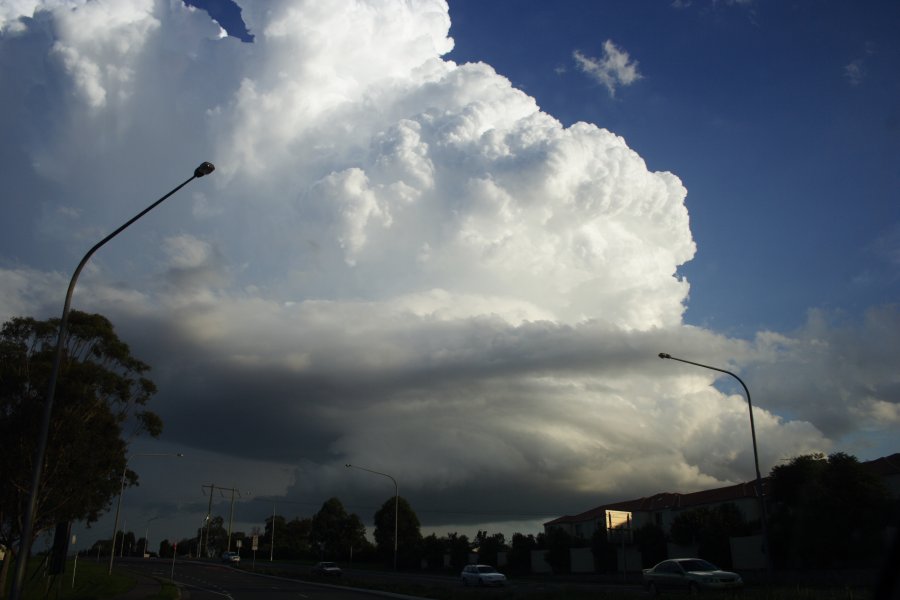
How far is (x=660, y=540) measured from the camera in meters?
60.9

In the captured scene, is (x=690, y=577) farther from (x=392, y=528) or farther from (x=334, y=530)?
(x=334, y=530)

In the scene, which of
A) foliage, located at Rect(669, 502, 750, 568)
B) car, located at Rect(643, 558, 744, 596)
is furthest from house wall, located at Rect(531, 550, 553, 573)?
car, located at Rect(643, 558, 744, 596)

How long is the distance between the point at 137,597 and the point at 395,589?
12780mm

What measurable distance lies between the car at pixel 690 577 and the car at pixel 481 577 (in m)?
17.5

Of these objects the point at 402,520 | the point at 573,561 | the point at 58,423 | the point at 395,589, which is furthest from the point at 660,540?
the point at 402,520

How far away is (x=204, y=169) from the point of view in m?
15.9

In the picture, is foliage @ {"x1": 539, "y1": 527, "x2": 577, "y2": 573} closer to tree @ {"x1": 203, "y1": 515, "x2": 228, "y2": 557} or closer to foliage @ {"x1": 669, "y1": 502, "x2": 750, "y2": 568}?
foliage @ {"x1": 669, "y1": 502, "x2": 750, "y2": 568}

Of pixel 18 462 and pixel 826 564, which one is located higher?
pixel 18 462

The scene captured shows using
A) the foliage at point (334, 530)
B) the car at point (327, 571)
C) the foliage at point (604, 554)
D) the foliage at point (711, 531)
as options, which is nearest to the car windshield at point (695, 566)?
the foliage at point (711, 531)

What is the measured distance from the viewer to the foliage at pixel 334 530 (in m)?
124

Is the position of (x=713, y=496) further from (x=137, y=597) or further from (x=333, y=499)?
(x=333, y=499)

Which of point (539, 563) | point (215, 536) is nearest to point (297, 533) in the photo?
point (215, 536)

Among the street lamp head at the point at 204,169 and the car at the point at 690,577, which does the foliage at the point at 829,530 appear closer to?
the car at the point at 690,577

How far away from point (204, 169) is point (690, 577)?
21.6 metres
